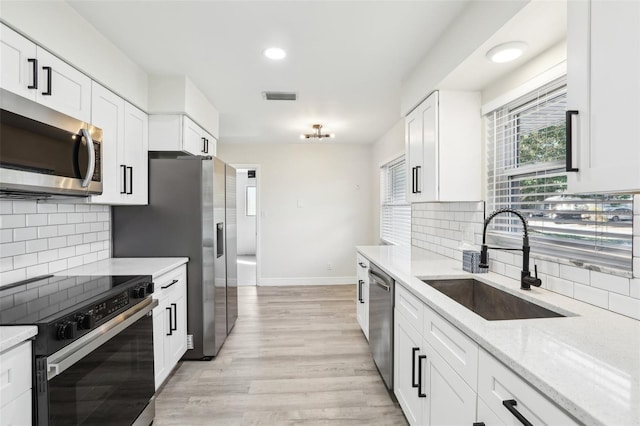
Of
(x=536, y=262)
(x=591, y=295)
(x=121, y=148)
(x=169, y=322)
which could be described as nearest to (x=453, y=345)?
(x=591, y=295)

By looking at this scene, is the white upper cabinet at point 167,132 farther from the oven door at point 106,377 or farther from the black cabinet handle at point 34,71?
the oven door at point 106,377

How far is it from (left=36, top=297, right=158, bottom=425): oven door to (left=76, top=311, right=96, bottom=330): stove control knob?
0.20 ft

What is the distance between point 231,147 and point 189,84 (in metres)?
2.61

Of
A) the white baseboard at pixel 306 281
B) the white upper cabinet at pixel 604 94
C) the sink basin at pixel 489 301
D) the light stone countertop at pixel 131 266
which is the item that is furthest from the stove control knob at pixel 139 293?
the white baseboard at pixel 306 281

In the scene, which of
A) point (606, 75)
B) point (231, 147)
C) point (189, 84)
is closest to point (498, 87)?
point (606, 75)

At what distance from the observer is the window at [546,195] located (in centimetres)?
134

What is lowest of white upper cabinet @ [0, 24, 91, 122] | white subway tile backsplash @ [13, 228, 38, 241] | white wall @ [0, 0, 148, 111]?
white subway tile backsplash @ [13, 228, 38, 241]

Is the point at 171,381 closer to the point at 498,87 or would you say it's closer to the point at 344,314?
the point at 344,314

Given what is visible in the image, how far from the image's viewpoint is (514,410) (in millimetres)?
902

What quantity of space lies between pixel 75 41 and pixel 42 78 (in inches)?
15.5

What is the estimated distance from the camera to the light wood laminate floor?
208cm

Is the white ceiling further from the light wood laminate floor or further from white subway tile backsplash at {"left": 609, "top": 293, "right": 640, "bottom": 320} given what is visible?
the light wood laminate floor

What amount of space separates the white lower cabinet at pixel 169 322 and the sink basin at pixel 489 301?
1805 millimetres

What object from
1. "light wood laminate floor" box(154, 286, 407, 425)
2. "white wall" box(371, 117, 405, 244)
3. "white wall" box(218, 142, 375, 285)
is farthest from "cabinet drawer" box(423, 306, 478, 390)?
"white wall" box(218, 142, 375, 285)
